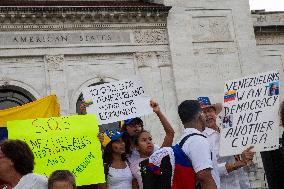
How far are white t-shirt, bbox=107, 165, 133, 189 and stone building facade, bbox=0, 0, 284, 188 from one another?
37.7 feet

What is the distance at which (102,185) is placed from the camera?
6.35 metres

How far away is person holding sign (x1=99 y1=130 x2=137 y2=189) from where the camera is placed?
6176 millimetres

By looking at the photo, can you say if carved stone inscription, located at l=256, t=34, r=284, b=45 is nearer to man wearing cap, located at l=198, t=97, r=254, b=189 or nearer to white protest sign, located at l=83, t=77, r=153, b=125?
white protest sign, located at l=83, t=77, r=153, b=125

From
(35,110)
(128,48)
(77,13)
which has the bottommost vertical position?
(35,110)

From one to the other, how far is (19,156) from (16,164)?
8 cm

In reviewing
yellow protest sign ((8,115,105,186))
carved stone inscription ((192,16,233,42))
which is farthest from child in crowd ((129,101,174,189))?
carved stone inscription ((192,16,233,42))

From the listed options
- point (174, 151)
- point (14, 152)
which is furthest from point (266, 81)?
point (14, 152)

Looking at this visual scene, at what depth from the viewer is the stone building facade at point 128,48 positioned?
1772 cm

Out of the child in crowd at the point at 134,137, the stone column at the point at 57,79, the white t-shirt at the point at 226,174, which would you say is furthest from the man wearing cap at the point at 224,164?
the stone column at the point at 57,79

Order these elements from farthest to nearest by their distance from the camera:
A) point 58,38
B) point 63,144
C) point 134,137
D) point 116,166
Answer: point 58,38 < point 63,144 < point 134,137 < point 116,166

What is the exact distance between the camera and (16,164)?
459 cm

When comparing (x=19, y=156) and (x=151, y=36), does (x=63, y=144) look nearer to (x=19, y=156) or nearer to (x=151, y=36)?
(x=19, y=156)

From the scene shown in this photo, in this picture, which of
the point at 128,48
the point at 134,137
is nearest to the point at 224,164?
the point at 134,137

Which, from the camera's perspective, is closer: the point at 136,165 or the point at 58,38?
the point at 136,165
